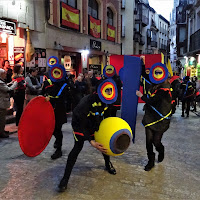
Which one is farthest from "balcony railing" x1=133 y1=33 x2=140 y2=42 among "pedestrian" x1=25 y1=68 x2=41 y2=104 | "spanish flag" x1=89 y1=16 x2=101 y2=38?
"pedestrian" x1=25 y1=68 x2=41 y2=104

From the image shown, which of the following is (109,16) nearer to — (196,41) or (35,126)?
(196,41)

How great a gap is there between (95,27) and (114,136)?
16.6 m

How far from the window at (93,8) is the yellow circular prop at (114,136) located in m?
16.4

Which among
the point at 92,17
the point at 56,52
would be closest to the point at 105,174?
the point at 56,52

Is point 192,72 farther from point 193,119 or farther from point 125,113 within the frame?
point 125,113

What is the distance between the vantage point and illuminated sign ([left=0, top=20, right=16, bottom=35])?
32.6 ft

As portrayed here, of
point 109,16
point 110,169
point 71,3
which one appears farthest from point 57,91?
point 109,16

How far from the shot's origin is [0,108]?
21.0ft

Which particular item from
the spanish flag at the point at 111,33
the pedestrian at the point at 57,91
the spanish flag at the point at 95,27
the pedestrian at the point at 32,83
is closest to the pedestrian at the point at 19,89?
the pedestrian at the point at 32,83

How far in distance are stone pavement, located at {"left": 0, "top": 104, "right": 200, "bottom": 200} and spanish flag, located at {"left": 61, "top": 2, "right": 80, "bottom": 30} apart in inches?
415

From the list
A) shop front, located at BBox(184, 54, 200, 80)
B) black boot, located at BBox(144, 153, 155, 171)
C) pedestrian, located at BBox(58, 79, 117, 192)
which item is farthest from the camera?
shop front, located at BBox(184, 54, 200, 80)

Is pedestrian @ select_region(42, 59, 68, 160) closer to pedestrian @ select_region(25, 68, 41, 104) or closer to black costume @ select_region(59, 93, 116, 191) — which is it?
black costume @ select_region(59, 93, 116, 191)

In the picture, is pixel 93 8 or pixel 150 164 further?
pixel 93 8

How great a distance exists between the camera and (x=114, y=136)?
3416 millimetres
